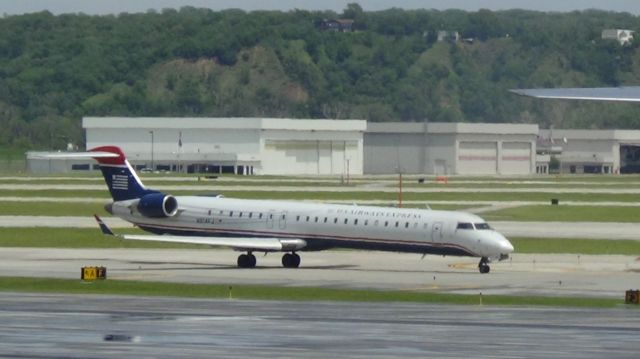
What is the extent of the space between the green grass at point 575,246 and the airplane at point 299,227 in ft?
32.3

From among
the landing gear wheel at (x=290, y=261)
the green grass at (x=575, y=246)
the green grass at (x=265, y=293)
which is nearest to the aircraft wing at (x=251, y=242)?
the landing gear wheel at (x=290, y=261)

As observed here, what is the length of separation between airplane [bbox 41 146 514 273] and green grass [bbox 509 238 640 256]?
9.85 m

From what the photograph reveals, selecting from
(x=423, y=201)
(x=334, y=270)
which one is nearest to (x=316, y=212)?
(x=334, y=270)

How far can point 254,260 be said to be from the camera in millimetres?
67938

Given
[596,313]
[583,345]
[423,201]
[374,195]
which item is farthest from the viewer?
[374,195]

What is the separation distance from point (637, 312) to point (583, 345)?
33.5 feet

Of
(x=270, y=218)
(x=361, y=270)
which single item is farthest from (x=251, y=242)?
(x=361, y=270)

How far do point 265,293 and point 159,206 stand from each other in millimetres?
16101

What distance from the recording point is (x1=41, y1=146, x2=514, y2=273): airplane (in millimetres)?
65125

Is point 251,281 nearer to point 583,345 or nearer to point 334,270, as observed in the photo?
point 334,270

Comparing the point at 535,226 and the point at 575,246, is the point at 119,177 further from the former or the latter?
the point at 535,226

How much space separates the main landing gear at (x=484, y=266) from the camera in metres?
64.9

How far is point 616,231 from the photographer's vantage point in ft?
301

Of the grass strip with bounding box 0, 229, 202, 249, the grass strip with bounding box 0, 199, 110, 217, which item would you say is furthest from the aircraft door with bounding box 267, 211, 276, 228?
the grass strip with bounding box 0, 199, 110, 217
